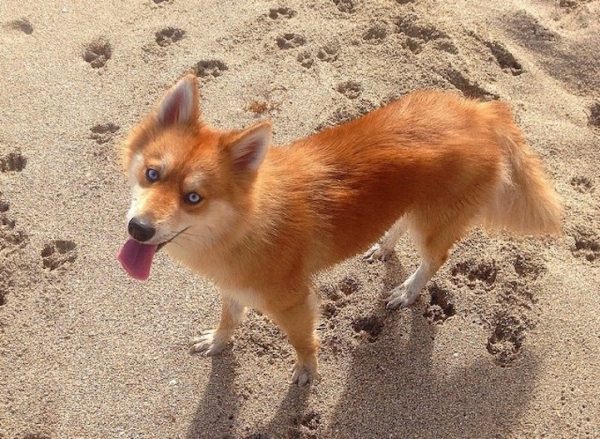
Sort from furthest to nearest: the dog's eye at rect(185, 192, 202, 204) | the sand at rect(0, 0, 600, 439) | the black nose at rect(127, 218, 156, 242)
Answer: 1. the sand at rect(0, 0, 600, 439)
2. the dog's eye at rect(185, 192, 202, 204)
3. the black nose at rect(127, 218, 156, 242)

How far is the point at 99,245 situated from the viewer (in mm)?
4387

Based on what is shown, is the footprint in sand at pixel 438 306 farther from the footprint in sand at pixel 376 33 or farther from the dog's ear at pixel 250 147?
the footprint in sand at pixel 376 33

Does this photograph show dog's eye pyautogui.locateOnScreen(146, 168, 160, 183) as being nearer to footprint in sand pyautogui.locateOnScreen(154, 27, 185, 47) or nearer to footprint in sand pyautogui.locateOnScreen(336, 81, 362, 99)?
footprint in sand pyautogui.locateOnScreen(336, 81, 362, 99)

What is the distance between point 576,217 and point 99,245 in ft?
10.9

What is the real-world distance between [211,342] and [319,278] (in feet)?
2.72


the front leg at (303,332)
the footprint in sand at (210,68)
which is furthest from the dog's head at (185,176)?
the footprint in sand at (210,68)

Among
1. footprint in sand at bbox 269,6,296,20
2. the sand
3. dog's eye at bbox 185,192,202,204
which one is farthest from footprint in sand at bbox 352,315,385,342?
footprint in sand at bbox 269,6,296,20

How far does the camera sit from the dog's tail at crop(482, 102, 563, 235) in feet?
12.2

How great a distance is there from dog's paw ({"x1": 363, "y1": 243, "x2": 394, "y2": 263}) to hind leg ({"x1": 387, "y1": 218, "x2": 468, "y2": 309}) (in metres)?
0.23

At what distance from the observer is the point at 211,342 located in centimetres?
402

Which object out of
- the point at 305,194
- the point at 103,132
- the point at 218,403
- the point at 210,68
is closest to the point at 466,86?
the point at 210,68

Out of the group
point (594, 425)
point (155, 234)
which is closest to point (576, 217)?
point (594, 425)

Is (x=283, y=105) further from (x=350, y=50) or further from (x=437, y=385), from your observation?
(x=437, y=385)

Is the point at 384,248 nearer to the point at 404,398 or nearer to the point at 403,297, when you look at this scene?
the point at 403,297
